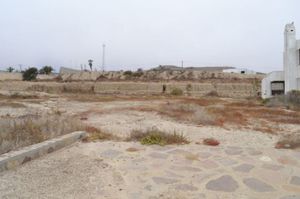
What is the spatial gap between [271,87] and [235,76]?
41474 mm

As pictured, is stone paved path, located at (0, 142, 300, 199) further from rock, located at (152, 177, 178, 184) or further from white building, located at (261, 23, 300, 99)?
white building, located at (261, 23, 300, 99)

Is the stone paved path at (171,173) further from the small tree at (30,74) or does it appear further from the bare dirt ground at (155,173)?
the small tree at (30,74)

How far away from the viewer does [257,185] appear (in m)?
5.00

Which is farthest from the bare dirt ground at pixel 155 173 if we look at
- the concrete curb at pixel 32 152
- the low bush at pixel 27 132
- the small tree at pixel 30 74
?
the small tree at pixel 30 74

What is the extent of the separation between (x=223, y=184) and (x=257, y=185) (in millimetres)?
514

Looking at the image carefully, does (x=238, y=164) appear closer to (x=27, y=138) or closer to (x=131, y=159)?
(x=131, y=159)

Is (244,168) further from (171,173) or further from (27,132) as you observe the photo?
(27,132)

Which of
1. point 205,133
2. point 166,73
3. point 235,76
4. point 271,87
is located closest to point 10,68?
point 166,73

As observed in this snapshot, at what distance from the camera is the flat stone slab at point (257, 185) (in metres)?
4.86

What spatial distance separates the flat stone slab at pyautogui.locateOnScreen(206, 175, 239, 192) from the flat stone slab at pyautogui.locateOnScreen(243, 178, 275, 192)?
20 centimetres

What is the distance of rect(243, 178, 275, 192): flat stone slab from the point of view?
486cm

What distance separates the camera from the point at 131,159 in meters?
6.25

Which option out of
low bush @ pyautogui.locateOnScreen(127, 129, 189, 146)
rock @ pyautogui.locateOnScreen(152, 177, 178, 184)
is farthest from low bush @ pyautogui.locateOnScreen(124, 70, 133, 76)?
rock @ pyautogui.locateOnScreen(152, 177, 178, 184)

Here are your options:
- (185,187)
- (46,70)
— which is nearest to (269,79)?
(185,187)
